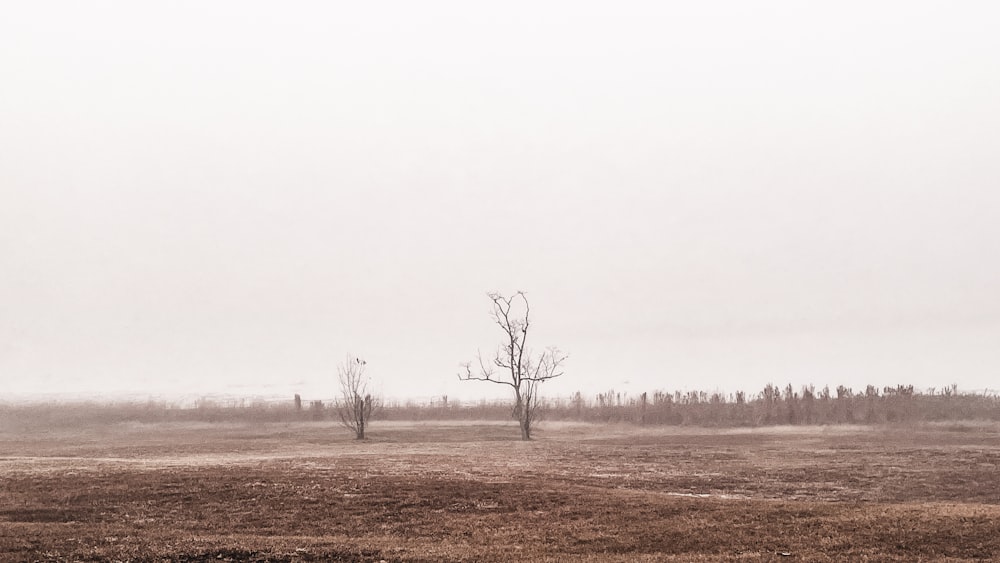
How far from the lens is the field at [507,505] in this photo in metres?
16.0

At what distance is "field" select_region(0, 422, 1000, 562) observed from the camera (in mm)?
→ 15969

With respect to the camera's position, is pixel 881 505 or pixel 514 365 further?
pixel 514 365

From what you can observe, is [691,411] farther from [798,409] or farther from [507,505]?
[507,505]

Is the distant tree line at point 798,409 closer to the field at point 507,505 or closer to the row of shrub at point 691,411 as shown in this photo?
the row of shrub at point 691,411

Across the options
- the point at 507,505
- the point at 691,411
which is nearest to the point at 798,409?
the point at 691,411

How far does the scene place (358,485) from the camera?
25594mm

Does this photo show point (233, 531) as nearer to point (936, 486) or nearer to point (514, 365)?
point (936, 486)

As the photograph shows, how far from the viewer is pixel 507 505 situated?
22109 millimetres

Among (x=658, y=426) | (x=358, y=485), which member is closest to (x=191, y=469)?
(x=358, y=485)

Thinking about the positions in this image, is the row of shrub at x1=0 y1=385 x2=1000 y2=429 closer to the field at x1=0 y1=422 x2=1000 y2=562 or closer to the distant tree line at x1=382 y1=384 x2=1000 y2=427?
the distant tree line at x1=382 y1=384 x2=1000 y2=427

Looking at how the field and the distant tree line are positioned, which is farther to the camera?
the distant tree line

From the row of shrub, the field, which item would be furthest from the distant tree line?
the field

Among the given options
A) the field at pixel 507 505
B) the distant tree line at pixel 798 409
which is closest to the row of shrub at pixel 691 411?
the distant tree line at pixel 798 409

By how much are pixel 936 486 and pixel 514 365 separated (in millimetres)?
44198
